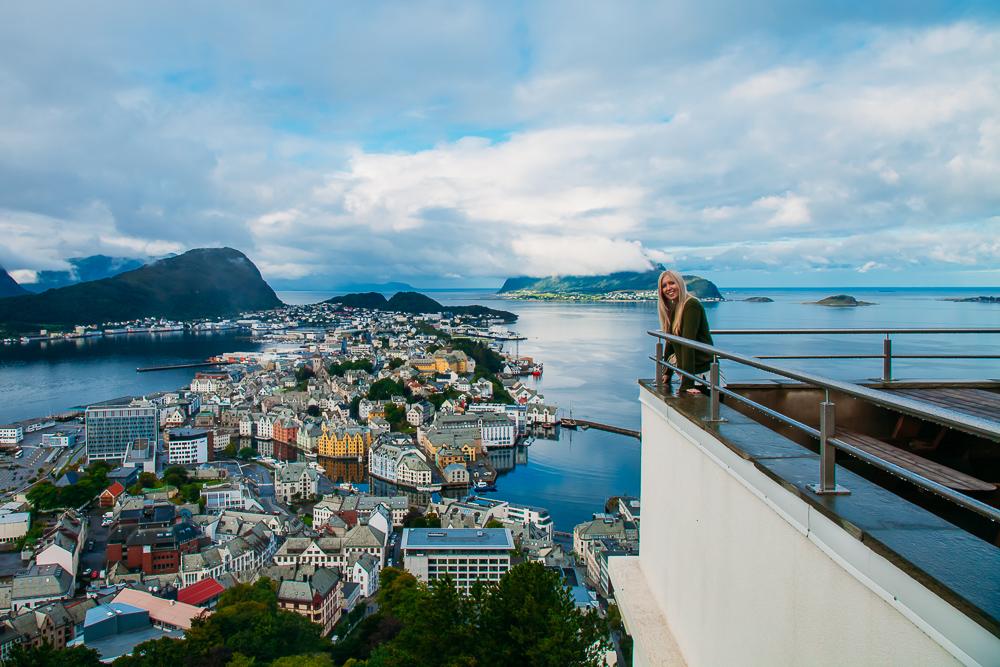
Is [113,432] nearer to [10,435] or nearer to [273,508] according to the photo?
[10,435]

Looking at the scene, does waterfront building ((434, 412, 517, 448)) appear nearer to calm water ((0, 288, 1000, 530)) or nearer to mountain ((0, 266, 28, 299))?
calm water ((0, 288, 1000, 530))

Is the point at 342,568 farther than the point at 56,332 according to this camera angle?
No

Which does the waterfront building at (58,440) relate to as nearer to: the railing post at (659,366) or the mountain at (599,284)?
the railing post at (659,366)

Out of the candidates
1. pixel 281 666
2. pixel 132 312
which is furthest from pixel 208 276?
pixel 281 666

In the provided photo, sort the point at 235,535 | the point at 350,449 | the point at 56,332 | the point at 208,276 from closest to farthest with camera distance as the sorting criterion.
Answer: the point at 235,535 → the point at 350,449 → the point at 56,332 → the point at 208,276

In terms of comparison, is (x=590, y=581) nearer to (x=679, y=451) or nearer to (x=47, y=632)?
(x=47, y=632)

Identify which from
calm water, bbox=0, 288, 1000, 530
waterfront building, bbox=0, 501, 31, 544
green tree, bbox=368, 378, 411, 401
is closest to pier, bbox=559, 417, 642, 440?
calm water, bbox=0, 288, 1000, 530

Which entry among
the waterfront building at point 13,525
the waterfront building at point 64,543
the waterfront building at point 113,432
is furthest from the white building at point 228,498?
the waterfront building at point 113,432
